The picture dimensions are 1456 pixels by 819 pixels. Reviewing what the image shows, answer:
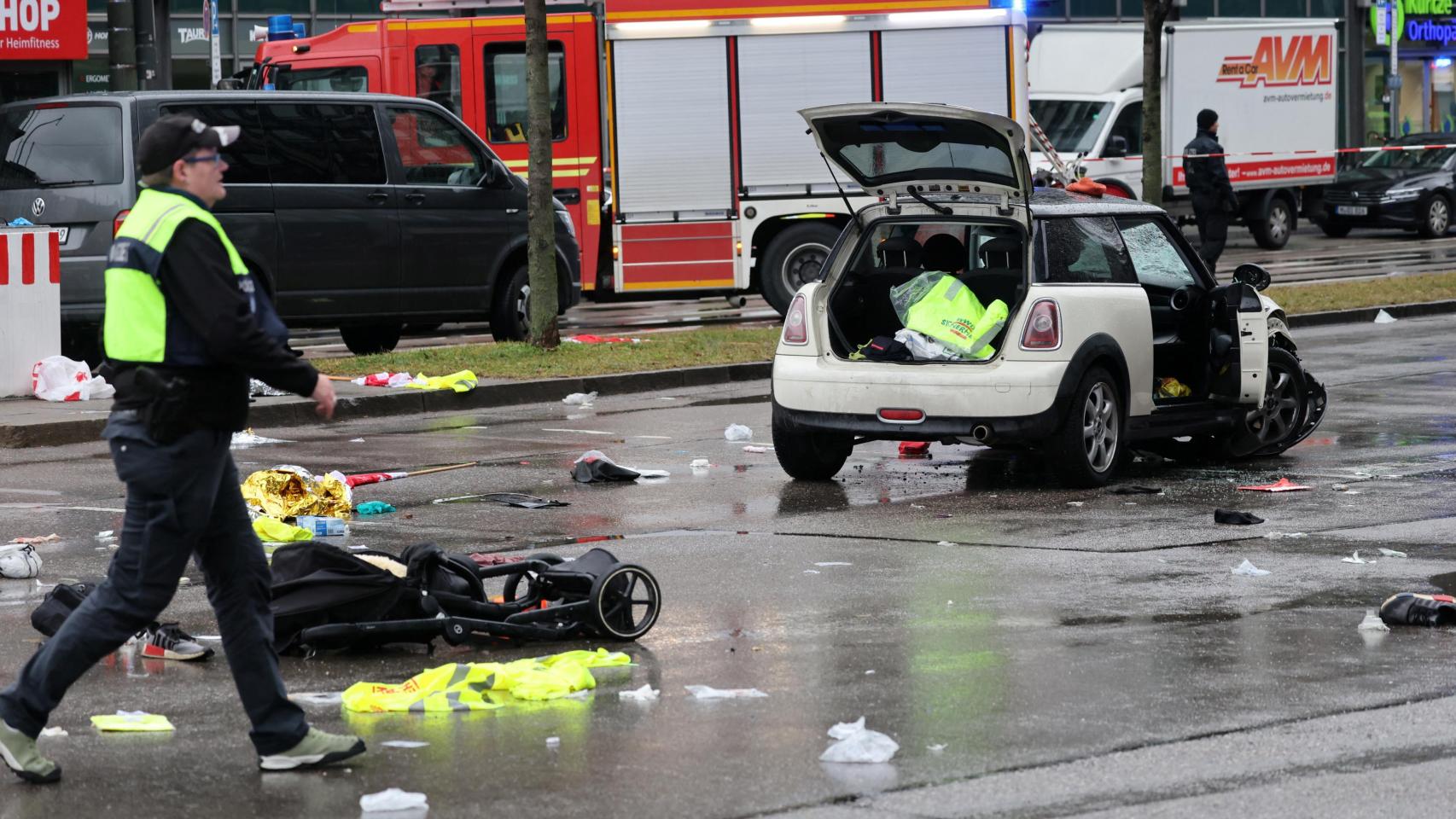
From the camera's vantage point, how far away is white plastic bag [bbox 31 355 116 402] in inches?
581

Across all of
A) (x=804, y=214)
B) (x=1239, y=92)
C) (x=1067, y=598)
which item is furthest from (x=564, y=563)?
(x=1239, y=92)

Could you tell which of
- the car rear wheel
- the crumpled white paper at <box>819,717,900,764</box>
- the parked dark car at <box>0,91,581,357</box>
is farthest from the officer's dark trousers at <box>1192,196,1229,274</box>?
the crumpled white paper at <box>819,717,900,764</box>

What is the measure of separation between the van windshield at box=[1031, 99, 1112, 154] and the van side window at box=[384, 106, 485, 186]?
46.0ft

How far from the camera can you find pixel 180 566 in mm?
5594

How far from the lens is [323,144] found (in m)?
17.0

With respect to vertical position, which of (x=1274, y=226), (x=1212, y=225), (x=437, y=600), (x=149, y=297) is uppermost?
(x=149, y=297)

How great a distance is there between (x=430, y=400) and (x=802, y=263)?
6.88 metres

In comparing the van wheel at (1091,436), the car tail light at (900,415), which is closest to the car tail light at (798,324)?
the car tail light at (900,415)

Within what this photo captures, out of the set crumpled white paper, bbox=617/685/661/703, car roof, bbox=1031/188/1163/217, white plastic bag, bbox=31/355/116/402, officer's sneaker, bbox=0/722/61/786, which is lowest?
crumpled white paper, bbox=617/685/661/703

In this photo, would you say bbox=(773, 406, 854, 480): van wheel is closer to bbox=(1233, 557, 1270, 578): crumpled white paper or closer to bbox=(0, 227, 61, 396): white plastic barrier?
bbox=(1233, 557, 1270, 578): crumpled white paper

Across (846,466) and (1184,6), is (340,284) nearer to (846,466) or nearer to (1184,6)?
(846,466)

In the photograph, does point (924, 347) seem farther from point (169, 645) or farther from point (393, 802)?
point (393, 802)

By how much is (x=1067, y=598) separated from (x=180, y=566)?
3512mm

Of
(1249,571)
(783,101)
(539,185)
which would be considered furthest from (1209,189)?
(1249,571)
